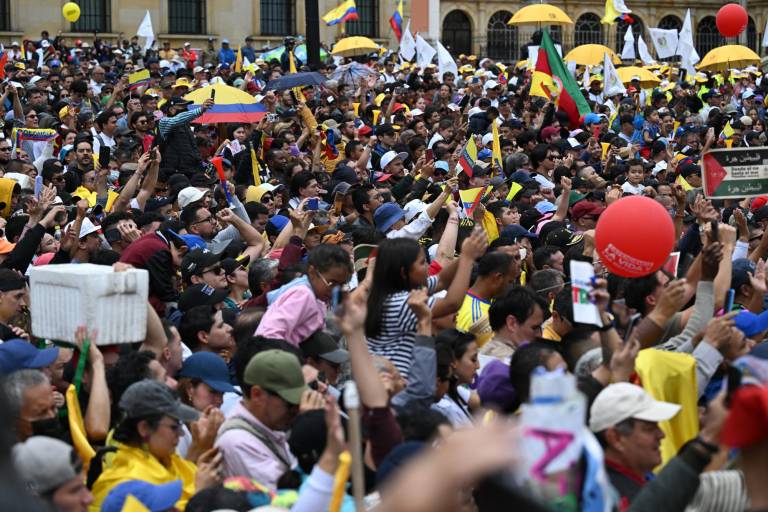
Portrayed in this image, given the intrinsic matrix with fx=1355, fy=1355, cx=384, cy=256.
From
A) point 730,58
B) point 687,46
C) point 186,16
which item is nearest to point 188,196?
point 730,58

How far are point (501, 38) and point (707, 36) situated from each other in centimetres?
708

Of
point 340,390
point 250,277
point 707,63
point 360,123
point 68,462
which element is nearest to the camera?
point 68,462

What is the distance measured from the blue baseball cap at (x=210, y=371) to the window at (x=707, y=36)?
41.5m

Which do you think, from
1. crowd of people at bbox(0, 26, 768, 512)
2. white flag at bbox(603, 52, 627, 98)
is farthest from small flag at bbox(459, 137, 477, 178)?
white flag at bbox(603, 52, 627, 98)

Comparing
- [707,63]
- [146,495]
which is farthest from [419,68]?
[146,495]

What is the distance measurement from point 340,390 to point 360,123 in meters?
11.9

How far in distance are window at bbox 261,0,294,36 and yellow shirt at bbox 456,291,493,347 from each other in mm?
33238

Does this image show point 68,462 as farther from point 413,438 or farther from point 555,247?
point 555,247

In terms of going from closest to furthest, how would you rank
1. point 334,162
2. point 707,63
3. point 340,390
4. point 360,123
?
point 340,390, point 334,162, point 360,123, point 707,63

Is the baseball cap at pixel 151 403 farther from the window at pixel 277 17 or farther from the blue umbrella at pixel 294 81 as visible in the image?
the window at pixel 277 17

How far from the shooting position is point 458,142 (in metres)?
16.3

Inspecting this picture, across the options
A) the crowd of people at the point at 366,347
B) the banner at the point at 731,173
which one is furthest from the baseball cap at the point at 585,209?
the banner at the point at 731,173

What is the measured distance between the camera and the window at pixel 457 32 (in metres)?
44.8

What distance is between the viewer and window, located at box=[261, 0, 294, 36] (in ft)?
131
